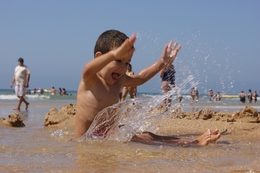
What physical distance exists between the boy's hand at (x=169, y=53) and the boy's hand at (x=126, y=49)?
1.06 meters

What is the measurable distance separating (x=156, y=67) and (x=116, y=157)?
5.88 ft

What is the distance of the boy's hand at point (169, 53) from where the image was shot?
462 cm

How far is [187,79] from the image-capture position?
16.7ft

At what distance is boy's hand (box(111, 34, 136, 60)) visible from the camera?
341 centimetres

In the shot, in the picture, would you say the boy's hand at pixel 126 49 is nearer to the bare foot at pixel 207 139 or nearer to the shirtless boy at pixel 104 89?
the shirtless boy at pixel 104 89

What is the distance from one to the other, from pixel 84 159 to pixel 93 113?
128cm

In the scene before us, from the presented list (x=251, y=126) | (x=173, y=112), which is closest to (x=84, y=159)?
(x=251, y=126)

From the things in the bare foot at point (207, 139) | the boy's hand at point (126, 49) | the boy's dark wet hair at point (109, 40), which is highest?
the boy's dark wet hair at point (109, 40)

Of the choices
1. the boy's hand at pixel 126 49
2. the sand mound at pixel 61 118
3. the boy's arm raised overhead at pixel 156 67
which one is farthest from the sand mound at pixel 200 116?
the boy's hand at pixel 126 49

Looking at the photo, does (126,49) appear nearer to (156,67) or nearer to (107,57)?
(107,57)

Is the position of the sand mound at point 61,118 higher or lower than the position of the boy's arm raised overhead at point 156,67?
lower

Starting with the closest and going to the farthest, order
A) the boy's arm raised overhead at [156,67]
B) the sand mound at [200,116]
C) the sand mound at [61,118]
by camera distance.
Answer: the boy's arm raised overhead at [156,67], the sand mound at [200,116], the sand mound at [61,118]

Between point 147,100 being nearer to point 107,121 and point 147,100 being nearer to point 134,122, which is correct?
point 134,122

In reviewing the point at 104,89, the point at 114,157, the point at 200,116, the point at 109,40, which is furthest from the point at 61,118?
the point at 114,157
